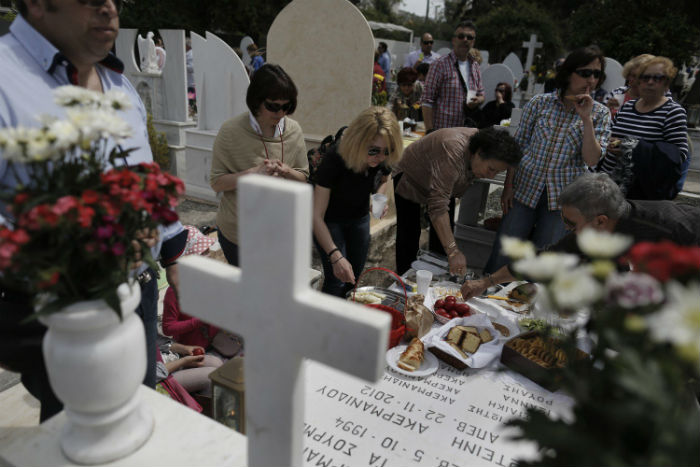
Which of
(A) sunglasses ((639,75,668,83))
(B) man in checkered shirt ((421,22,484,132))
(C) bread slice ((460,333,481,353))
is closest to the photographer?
(C) bread slice ((460,333,481,353))

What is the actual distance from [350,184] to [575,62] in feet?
5.12

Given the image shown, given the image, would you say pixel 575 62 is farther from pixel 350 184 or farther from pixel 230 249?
pixel 230 249

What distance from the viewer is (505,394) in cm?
166

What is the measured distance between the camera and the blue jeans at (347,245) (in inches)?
108

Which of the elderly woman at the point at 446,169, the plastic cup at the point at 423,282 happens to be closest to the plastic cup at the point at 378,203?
the elderly woman at the point at 446,169

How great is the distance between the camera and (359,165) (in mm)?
2398

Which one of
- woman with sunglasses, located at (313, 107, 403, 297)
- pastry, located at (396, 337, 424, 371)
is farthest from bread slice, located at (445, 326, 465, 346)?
woman with sunglasses, located at (313, 107, 403, 297)

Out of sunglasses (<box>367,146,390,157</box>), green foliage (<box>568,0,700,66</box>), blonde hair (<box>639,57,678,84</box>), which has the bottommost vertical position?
sunglasses (<box>367,146,390,157</box>)

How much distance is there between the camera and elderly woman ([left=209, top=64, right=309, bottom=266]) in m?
2.28

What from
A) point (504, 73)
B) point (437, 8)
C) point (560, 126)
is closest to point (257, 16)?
point (504, 73)

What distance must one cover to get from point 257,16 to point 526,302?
20723mm

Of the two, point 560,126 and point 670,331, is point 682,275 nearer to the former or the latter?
point 670,331

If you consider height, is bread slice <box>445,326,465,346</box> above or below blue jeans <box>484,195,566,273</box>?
below

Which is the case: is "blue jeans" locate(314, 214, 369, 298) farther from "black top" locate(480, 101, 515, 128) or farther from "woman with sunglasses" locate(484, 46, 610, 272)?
"black top" locate(480, 101, 515, 128)
